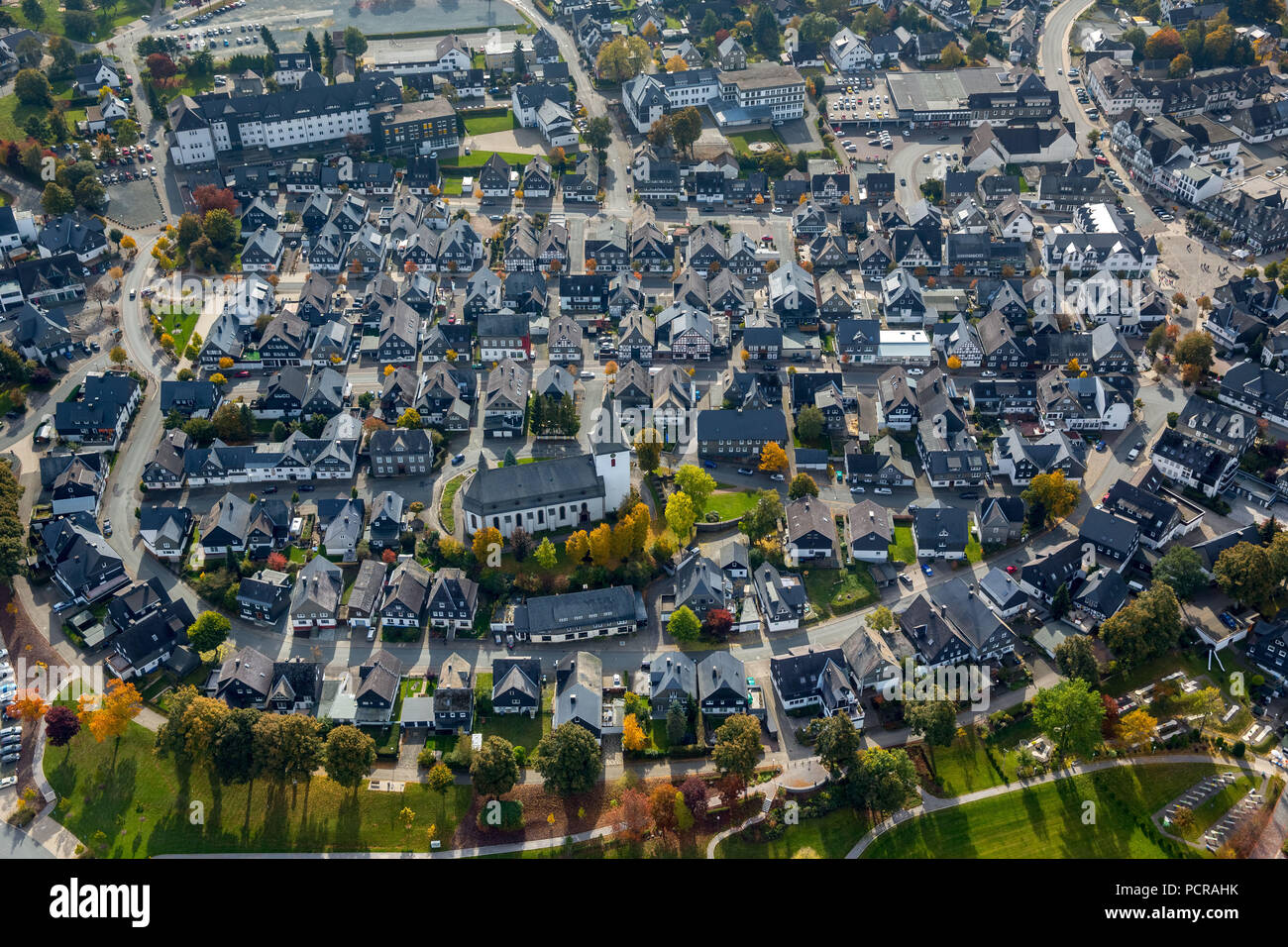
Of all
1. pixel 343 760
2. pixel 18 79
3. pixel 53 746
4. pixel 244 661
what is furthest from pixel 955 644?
pixel 18 79

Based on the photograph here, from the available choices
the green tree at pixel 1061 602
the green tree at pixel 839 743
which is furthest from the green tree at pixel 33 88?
the green tree at pixel 1061 602

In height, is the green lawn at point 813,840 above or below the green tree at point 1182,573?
below

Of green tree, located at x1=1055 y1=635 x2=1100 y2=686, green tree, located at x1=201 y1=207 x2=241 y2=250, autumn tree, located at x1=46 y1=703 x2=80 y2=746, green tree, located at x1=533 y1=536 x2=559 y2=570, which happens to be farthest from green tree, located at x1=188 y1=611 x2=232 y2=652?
green tree, located at x1=1055 y1=635 x2=1100 y2=686

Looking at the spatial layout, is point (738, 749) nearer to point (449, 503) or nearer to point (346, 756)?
point (346, 756)

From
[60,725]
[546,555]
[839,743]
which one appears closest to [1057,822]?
[839,743]

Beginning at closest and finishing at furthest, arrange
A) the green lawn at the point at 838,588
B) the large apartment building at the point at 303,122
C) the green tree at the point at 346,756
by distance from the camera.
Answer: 1. the green tree at the point at 346,756
2. the green lawn at the point at 838,588
3. the large apartment building at the point at 303,122

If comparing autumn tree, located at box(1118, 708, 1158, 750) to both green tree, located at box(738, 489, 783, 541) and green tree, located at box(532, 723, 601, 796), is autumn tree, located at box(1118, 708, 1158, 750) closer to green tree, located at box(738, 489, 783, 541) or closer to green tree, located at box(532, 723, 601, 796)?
green tree, located at box(738, 489, 783, 541)

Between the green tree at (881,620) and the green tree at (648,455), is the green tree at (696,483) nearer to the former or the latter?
the green tree at (648,455)
